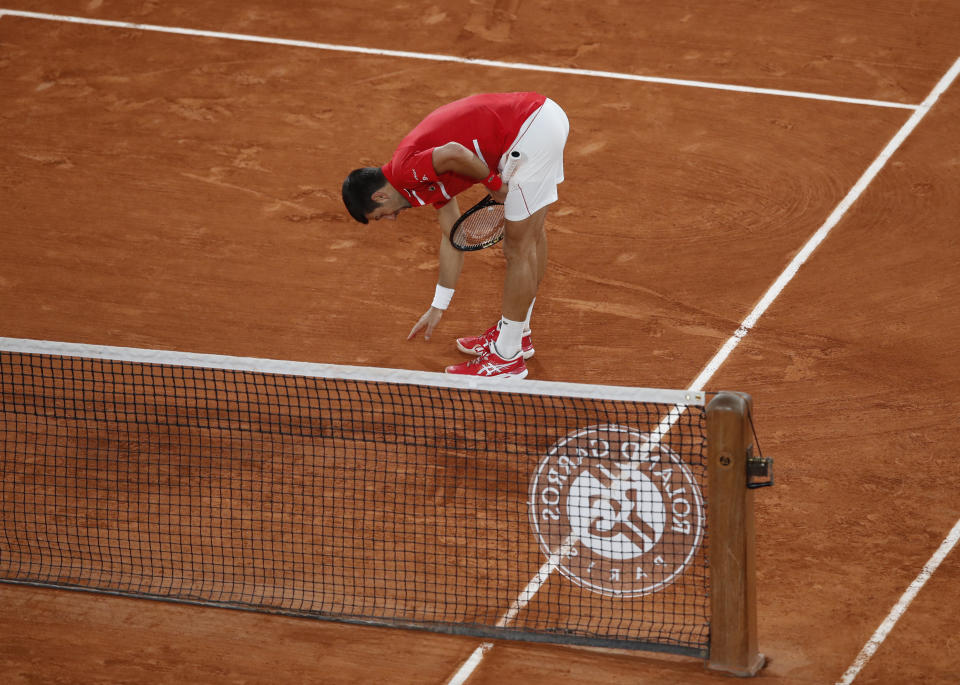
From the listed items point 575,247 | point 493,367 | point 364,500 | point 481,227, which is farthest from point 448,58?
point 364,500

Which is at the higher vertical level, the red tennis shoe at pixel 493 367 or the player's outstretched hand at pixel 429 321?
Answer: the player's outstretched hand at pixel 429 321

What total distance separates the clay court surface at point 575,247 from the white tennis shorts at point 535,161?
3.86 feet

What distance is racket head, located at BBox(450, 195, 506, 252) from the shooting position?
6766 millimetres

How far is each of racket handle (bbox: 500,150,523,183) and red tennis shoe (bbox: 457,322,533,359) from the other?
102cm

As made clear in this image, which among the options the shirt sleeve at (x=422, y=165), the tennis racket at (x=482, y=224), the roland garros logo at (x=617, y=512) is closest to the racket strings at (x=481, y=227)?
the tennis racket at (x=482, y=224)

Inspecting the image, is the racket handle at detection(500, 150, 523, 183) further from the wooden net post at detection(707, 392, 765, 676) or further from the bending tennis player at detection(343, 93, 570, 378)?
the wooden net post at detection(707, 392, 765, 676)

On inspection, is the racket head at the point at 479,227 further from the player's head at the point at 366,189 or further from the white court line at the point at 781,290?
the white court line at the point at 781,290

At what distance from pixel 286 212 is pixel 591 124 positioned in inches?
105

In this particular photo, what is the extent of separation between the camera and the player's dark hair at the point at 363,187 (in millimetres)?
6641

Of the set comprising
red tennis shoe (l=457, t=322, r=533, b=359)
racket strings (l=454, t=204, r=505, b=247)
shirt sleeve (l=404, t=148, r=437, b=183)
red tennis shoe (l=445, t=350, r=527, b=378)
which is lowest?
red tennis shoe (l=445, t=350, r=527, b=378)

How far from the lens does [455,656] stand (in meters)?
5.52

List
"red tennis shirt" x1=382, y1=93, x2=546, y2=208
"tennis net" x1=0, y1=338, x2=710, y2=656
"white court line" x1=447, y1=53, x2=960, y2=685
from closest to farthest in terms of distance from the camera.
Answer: "white court line" x1=447, y1=53, x2=960, y2=685 < "tennis net" x1=0, y1=338, x2=710, y2=656 < "red tennis shirt" x1=382, y1=93, x2=546, y2=208

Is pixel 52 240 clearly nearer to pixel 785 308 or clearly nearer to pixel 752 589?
pixel 785 308

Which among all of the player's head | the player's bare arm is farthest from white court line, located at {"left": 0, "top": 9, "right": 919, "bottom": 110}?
the player's head
